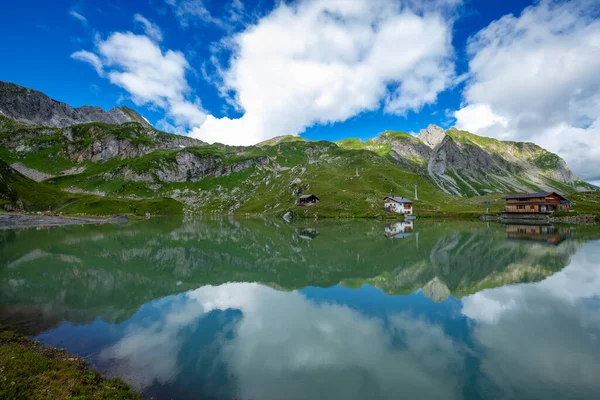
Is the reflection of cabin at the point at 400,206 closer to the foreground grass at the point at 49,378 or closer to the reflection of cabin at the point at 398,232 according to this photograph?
the reflection of cabin at the point at 398,232

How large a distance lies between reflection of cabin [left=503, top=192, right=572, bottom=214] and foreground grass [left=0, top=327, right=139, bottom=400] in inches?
5580

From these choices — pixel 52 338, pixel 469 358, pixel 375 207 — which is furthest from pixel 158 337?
pixel 375 207

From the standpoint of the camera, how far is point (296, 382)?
1446cm

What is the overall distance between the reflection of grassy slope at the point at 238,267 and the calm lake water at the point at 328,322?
11.3 inches

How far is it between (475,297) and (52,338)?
112 ft

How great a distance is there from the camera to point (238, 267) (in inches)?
1747

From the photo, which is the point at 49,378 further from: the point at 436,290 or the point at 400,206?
the point at 400,206

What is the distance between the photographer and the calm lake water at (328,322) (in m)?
14.4

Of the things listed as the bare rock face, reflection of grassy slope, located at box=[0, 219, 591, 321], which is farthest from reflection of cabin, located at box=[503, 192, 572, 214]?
the bare rock face

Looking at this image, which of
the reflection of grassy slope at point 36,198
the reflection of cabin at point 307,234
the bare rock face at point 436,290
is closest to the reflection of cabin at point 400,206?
the reflection of cabin at point 307,234

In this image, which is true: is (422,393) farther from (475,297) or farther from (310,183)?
(310,183)

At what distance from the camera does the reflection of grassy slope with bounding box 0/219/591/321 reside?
3089 centimetres

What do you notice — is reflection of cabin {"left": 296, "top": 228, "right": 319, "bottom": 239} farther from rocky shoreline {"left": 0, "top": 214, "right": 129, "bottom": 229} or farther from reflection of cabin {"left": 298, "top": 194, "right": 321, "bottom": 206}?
rocky shoreline {"left": 0, "top": 214, "right": 129, "bottom": 229}

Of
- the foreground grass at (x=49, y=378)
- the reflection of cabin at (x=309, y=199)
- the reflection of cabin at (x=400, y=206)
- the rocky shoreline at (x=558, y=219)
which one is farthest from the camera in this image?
the reflection of cabin at (x=309, y=199)
